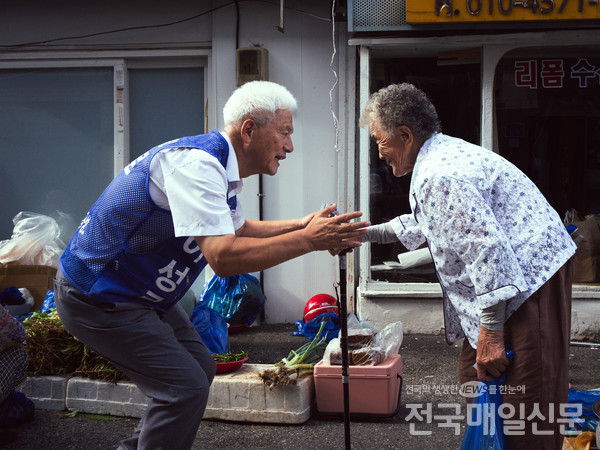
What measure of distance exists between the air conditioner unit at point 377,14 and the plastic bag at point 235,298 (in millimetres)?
2953

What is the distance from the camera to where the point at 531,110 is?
7516 mm

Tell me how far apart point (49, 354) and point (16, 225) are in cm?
345

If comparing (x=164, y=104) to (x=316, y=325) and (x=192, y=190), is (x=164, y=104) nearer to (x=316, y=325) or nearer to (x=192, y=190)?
(x=316, y=325)

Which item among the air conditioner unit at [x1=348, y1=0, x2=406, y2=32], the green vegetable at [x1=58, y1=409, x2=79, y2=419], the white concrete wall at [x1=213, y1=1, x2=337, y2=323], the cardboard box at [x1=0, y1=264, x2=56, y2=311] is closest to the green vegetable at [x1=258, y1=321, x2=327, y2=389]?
the green vegetable at [x1=58, y1=409, x2=79, y2=419]

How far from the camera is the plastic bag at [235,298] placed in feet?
24.3

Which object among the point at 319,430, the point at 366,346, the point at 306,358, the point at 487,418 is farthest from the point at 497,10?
the point at 487,418

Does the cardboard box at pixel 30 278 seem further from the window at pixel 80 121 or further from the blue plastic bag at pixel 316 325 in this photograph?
the blue plastic bag at pixel 316 325

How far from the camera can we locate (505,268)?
9.07ft

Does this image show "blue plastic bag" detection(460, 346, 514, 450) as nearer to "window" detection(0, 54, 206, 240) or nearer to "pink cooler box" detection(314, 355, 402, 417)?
"pink cooler box" detection(314, 355, 402, 417)

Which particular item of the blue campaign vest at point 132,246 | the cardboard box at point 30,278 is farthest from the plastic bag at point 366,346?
the cardboard box at point 30,278

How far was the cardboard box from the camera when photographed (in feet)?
25.3

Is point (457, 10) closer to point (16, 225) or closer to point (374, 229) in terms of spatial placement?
point (374, 229)

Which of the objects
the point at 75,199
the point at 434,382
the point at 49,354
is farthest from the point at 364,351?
the point at 75,199

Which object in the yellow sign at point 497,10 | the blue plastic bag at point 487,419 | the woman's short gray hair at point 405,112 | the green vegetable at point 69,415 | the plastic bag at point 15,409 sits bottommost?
the green vegetable at point 69,415
